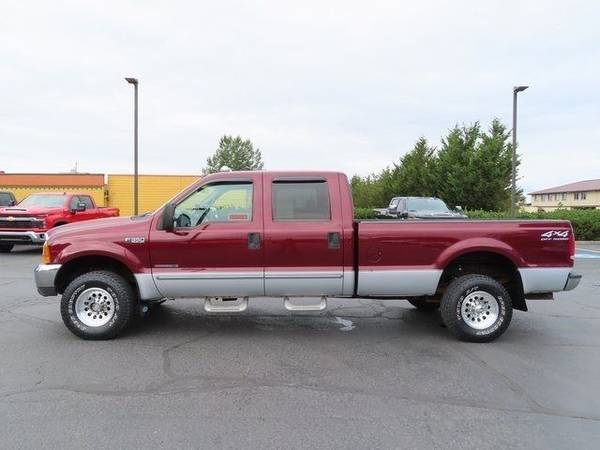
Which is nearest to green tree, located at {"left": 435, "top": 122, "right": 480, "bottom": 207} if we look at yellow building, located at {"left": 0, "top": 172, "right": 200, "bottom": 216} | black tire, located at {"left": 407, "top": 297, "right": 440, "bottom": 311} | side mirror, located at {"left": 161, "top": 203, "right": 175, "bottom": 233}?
yellow building, located at {"left": 0, "top": 172, "right": 200, "bottom": 216}

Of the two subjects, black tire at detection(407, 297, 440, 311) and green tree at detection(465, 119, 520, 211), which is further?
green tree at detection(465, 119, 520, 211)

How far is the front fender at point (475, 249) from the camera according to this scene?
5.59m

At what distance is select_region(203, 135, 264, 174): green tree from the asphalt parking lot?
2452 inches

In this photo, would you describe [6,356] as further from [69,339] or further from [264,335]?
[264,335]

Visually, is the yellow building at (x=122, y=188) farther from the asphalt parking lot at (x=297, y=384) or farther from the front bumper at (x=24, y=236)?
the asphalt parking lot at (x=297, y=384)

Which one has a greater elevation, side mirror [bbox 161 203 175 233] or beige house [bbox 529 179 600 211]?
beige house [bbox 529 179 600 211]

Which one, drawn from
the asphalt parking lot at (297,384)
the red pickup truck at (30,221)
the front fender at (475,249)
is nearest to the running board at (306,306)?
the asphalt parking lot at (297,384)

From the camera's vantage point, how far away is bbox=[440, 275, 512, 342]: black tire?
18.5ft

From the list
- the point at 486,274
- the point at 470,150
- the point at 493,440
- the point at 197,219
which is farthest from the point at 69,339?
the point at 470,150

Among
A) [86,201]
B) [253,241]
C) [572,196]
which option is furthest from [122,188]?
[572,196]

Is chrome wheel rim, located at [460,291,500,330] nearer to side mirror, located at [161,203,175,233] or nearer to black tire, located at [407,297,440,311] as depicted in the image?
black tire, located at [407,297,440,311]

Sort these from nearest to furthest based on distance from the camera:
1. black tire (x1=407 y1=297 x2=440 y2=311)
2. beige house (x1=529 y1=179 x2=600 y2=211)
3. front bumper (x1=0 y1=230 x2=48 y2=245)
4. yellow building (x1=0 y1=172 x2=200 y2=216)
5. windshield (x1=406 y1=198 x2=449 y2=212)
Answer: black tire (x1=407 y1=297 x2=440 y2=311), front bumper (x1=0 y1=230 x2=48 y2=245), windshield (x1=406 y1=198 x2=449 y2=212), yellow building (x1=0 y1=172 x2=200 y2=216), beige house (x1=529 y1=179 x2=600 y2=211)

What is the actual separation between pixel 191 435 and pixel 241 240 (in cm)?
249

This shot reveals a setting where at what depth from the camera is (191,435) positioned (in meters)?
3.44
